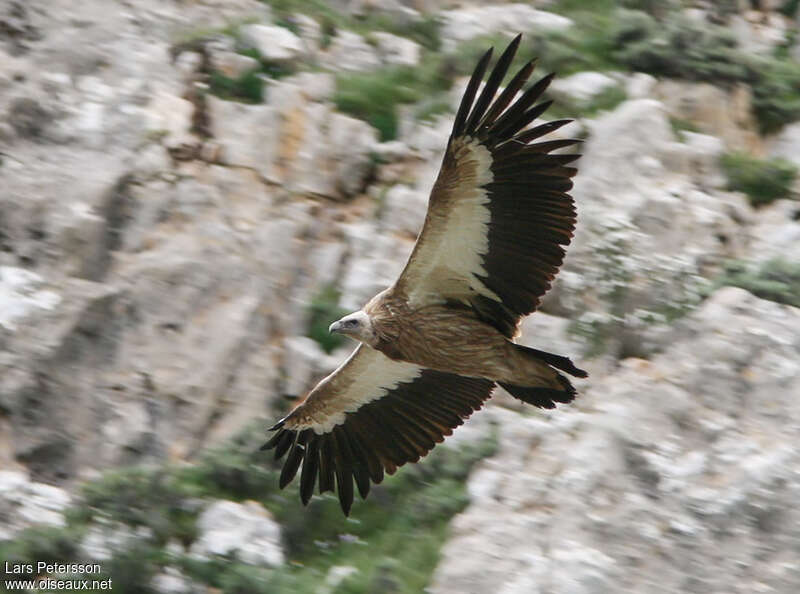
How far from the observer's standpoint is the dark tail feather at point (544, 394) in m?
8.12

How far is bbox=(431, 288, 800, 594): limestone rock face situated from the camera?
870 cm

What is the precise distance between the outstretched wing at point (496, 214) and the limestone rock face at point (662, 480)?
5.68ft

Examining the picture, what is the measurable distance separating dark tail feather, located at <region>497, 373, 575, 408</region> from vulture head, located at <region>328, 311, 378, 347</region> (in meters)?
0.93

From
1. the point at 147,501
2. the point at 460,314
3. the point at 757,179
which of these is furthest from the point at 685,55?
the point at 147,501

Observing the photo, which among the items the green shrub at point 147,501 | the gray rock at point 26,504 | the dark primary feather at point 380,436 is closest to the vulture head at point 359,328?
the dark primary feather at point 380,436

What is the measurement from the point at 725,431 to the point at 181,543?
4237mm

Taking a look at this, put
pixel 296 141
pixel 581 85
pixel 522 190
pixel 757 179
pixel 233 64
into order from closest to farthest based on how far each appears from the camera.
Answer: pixel 522 190 < pixel 757 179 < pixel 296 141 < pixel 233 64 < pixel 581 85

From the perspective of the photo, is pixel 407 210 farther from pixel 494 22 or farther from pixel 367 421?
pixel 494 22

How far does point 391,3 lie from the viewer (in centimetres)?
1400

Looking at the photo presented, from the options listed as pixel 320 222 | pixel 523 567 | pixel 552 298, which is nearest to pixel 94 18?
pixel 320 222

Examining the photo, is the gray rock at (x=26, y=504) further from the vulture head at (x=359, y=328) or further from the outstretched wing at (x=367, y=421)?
the vulture head at (x=359, y=328)

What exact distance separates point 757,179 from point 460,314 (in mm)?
4585

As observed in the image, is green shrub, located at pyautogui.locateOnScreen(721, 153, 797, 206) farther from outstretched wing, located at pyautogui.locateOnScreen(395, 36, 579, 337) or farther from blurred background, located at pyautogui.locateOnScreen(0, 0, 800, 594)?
outstretched wing, located at pyautogui.locateOnScreen(395, 36, 579, 337)

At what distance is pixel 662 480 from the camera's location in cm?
909
